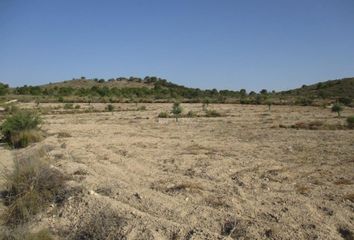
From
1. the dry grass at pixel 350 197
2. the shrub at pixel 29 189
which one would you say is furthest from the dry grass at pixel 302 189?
the shrub at pixel 29 189

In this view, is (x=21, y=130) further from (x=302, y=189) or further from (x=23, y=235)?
(x=302, y=189)

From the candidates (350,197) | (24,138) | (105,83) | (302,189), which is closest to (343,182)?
(302,189)

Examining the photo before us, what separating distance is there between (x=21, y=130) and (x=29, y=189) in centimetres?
1129

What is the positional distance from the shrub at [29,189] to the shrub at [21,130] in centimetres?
882

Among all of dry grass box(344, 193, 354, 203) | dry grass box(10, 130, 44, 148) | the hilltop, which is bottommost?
the hilltop

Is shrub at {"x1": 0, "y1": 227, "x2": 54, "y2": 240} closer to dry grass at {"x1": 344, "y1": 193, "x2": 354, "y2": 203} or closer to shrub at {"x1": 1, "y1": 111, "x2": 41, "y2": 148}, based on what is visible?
dry grass at {"x1": 344, "y1": 193, "x2": 354, "y2": 203}

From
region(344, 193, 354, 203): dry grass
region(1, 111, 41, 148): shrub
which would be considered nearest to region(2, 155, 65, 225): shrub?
region(344, 193, 354, 203): dry grass

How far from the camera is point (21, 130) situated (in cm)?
2203

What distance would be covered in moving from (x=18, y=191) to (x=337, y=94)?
8637 centimetres

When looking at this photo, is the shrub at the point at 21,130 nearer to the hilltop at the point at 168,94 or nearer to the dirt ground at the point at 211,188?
the dirt ground at the point at 211,188

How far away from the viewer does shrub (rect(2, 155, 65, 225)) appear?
35.2 ft

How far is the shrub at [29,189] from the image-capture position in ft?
35.2

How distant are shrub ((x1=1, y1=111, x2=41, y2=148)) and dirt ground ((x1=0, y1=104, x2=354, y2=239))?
0.86 meters

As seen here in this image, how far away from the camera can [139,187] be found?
1216 cm
